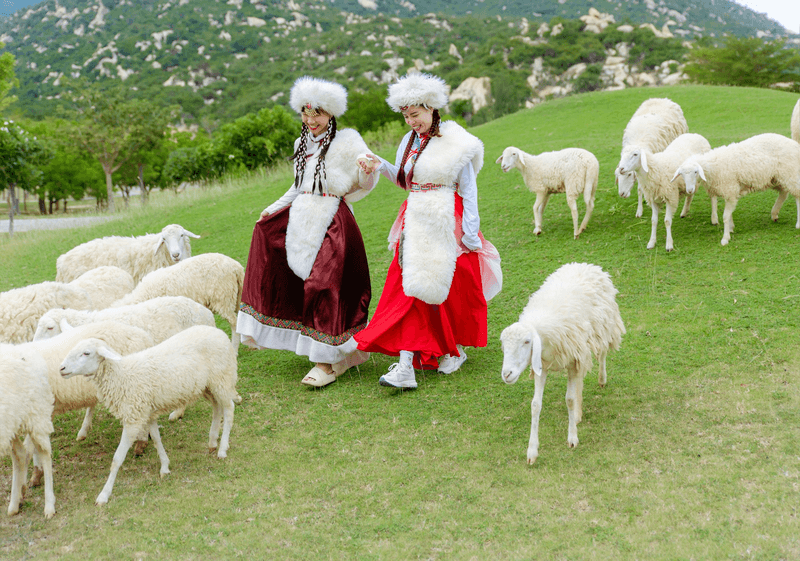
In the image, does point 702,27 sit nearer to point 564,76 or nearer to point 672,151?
point 564,76

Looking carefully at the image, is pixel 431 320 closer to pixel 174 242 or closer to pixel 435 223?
pixel 435 223

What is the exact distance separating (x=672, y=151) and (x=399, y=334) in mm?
4986

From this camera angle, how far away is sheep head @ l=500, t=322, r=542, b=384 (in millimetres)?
4043

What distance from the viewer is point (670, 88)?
2095 centimetres

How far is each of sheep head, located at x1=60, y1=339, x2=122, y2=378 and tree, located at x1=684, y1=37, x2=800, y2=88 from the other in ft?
111

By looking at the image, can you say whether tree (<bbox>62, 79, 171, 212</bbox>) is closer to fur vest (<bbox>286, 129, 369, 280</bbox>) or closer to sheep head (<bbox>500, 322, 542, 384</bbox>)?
fur vest (<bbox>286, 129, 369, 280</bbox>)

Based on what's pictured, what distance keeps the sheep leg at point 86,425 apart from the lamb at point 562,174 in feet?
20.8

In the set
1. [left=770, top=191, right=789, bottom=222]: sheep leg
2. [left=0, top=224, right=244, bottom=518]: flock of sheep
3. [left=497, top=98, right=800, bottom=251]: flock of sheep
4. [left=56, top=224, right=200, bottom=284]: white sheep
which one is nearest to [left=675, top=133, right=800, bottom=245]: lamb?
[left=497, top=98, right=800, bottom=251]: flock of sheep

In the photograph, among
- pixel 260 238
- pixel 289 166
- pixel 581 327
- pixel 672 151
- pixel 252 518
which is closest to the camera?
pixel 252 518

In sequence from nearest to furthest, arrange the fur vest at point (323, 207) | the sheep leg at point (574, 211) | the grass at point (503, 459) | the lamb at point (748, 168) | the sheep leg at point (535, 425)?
the grass at point (503, 459)
the sheep leg at point (535, 425)
the fur vest at point (323, 207)
the lamb at point (748, 168)
the sheep leg at point (574, 211)

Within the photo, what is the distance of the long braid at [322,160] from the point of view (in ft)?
19.2

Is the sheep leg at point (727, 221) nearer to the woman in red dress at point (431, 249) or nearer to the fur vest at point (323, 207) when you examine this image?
the woman in red dress at point (431, 249)

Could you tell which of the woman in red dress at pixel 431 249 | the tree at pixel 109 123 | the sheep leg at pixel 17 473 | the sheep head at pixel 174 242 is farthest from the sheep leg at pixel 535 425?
the tree at pixel 109 123

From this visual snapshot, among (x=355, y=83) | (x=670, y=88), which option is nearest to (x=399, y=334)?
(x=670, y=88)
